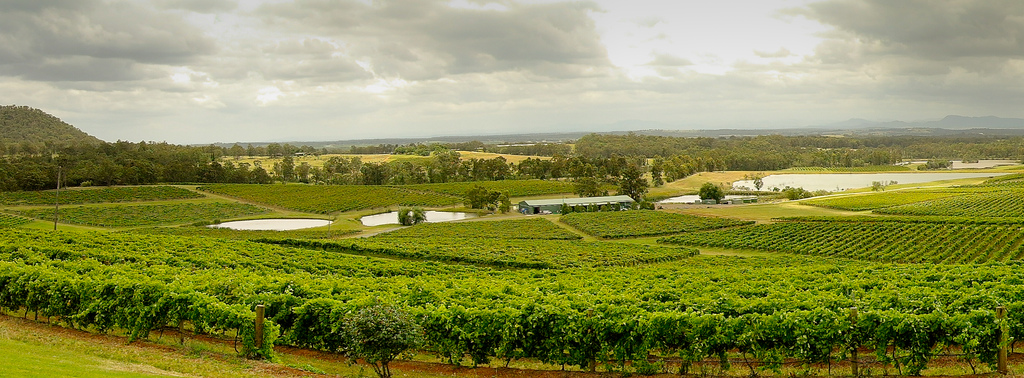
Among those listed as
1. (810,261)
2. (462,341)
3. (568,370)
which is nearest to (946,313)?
(568,370)

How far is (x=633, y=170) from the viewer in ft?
429

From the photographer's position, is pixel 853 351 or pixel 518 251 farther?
pixel 518 251

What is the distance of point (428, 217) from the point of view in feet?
344

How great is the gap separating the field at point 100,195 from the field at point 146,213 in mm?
7232

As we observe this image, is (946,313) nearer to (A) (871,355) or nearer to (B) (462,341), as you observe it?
(A) (871,355)

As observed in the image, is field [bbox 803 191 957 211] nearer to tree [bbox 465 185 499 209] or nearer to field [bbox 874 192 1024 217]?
field [bbox 874 192 1024 217]

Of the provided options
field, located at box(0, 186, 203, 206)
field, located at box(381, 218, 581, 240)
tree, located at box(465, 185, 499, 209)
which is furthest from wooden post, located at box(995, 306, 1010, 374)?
field, located at box(0, 186, 203, 206)

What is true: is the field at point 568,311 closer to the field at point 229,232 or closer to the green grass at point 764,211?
the field at point 229,232

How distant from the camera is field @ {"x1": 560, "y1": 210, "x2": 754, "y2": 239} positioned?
78.0 meters

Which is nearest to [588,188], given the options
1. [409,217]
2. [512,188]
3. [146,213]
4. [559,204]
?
[512,188]

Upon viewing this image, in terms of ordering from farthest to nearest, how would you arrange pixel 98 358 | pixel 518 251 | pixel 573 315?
pixel 518 251 → pixel 573 315 → pixel 98 358

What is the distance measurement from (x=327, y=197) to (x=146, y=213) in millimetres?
31288

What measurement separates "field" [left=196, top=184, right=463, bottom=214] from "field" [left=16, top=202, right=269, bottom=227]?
7.78 m

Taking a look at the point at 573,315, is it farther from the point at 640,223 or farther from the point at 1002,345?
the point at 640,223
